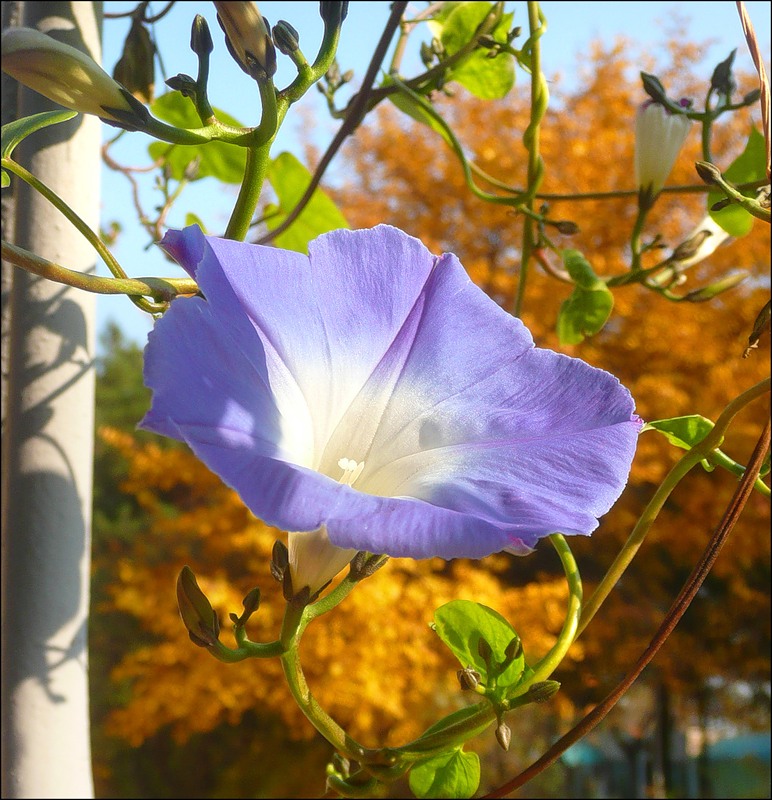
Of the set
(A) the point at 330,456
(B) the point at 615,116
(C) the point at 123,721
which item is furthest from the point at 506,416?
(B) the point at 615,116

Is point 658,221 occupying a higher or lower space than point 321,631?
higher

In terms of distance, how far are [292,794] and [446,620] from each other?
2331mm

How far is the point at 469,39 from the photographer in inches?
18.2

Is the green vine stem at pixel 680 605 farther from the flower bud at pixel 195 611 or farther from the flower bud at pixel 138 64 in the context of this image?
the flower bud at pixel 138 64

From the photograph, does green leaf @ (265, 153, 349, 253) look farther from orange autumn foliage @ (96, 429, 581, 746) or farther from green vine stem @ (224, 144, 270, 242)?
orange autumn foliage @ (96, 429, 581, 746)

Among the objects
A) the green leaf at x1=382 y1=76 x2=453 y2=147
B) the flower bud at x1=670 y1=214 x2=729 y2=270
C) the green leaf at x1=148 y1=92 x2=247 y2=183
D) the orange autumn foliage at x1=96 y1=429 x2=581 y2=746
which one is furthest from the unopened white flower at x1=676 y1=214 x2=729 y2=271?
the orange autumn foliage at x1=96 y1=429 x2=581 y2=746

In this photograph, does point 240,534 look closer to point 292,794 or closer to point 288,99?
point 292,794

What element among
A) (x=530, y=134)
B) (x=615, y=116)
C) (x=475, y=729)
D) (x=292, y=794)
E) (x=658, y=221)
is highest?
(x=615, y=116)

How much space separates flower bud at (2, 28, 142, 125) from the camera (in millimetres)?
167

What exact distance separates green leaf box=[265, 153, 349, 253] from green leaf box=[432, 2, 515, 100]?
10 cm

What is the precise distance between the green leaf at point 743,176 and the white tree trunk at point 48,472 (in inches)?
10.5

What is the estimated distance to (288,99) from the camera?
0.18 meters

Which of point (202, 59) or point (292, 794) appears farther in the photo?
point (292, 794)

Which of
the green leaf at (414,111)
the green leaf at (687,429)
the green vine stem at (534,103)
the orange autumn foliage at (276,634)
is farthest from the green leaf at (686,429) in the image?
the orange autumn foliage at (276,634)
